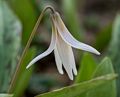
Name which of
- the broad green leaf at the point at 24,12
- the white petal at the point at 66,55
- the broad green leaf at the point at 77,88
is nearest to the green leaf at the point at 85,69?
the white petal at the point at 66,55

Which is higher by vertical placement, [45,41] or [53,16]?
[53,16]

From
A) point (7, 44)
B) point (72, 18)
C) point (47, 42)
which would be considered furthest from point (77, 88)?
point (47, 42)

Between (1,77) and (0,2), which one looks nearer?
(1,77)

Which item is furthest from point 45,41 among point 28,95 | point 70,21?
point 28,95

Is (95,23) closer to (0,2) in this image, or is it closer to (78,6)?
(78,6)

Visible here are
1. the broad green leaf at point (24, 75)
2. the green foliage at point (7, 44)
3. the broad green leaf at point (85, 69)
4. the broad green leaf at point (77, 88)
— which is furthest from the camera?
the green foliage at point (7, 44)

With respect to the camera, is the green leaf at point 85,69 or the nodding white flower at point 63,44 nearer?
the nodding white flower at point 63,44

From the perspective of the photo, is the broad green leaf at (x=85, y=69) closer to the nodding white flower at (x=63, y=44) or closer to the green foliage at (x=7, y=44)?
the nodding white flower at (x=63, y=44)

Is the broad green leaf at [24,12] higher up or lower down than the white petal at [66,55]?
lower down

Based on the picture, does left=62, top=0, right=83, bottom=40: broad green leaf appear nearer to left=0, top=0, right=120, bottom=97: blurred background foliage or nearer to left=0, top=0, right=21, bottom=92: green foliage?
left=0, top=0, right=120, bottom=97: blurred background foliage
